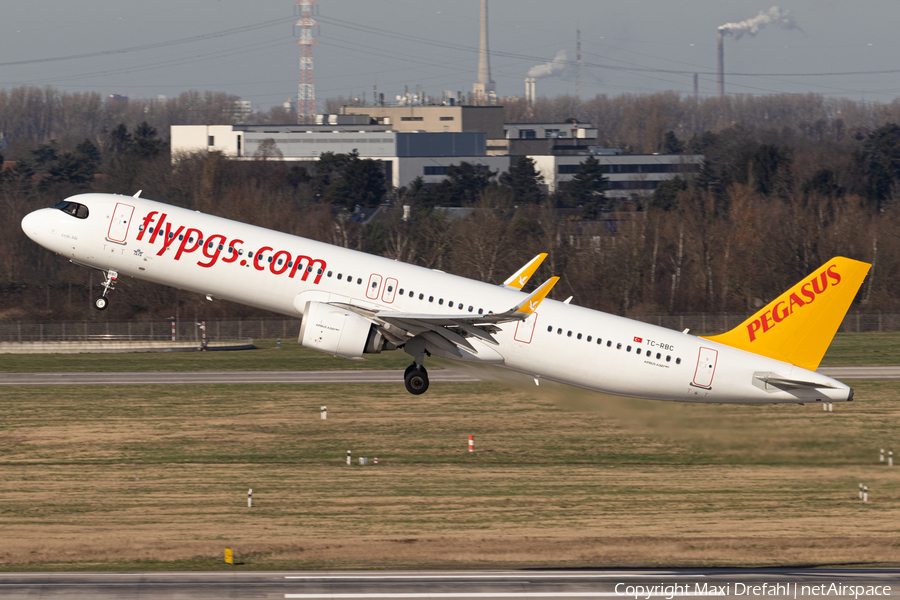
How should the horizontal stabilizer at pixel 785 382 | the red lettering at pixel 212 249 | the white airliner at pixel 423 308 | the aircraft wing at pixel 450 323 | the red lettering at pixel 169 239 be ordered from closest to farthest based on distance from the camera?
1. the aircraft wing at pixel 450 323
2. the white airliner at pixel 423 308
3. the red lettering at pixel 212 249
4. the red lettering at pixel 169 239
5. the horizontal stabilizer at pixel 785 382

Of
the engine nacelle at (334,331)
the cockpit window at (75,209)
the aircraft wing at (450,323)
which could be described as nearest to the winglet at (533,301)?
the aircraft wing at (450,323)

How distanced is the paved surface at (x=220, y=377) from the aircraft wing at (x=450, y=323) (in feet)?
110

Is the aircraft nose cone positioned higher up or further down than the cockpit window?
further down

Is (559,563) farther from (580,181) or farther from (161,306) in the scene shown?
(580,181)

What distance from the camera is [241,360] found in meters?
85.1

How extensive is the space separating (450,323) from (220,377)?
4197 centimetres

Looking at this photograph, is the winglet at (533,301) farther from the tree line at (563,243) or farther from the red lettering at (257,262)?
the tree line at (563,243)

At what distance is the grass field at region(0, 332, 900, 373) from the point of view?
81875 mm

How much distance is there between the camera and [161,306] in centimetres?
10244

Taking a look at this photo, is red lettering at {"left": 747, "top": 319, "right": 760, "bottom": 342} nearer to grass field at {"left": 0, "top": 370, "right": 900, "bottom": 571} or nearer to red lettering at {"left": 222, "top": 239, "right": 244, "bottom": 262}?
grass field at {"left": 0, "top": 370, "right": 900, "bottom": 571}

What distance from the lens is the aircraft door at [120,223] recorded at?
41.0m

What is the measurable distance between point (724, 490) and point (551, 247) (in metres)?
63.8

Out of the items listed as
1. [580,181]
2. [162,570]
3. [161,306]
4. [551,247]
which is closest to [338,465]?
[162,570]

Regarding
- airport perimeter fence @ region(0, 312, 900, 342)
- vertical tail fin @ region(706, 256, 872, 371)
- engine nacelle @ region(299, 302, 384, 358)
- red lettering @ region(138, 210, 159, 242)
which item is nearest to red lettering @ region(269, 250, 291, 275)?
engine nacelle @ region(299, 302, 384, 358)
